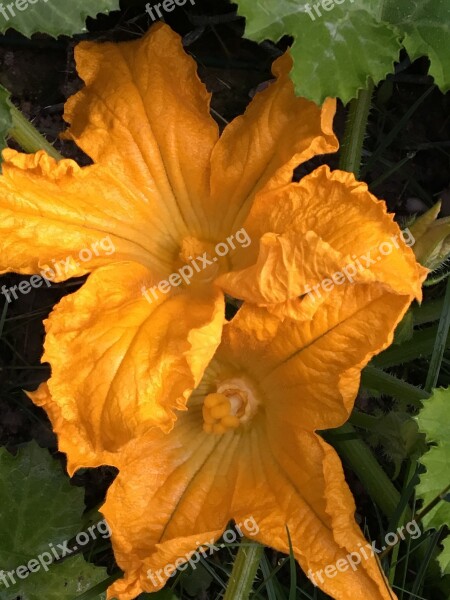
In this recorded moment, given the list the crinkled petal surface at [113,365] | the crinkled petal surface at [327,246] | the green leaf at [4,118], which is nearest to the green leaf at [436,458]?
the crinkled petal surface at [327,246]

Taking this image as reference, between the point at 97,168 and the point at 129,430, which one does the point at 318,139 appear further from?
the point at 129,430

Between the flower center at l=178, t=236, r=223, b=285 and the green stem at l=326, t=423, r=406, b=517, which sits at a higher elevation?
the flower center at l=178, t=236, r=223, b=285

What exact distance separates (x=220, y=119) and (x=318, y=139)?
1.01 m

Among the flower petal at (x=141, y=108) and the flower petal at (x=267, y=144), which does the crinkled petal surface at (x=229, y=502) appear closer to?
the flower petal at (x=267, y=144)

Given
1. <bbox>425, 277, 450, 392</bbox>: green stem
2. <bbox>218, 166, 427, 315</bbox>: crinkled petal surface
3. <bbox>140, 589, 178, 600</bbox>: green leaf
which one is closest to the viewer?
<bbox>218, 166, 427, 315</bbox>: crinkled petal surface

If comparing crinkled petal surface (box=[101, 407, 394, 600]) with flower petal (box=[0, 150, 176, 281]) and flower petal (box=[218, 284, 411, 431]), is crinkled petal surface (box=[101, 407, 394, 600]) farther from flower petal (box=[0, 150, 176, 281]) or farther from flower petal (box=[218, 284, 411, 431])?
flower petal (box=[0, 150, 176, 281])

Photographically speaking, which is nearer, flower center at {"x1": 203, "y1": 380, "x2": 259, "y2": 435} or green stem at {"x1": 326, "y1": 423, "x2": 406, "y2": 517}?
flower center at {"x1": 203, "y1": 380, "x2": 259, "y2": 435}

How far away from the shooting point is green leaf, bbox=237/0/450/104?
2.29 meters

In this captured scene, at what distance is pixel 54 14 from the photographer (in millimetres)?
2404

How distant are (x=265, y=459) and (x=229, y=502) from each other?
0.16 metres

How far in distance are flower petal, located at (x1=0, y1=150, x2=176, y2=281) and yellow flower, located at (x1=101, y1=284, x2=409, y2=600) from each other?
15.7 inches

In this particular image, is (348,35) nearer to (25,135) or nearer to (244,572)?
(25,135)

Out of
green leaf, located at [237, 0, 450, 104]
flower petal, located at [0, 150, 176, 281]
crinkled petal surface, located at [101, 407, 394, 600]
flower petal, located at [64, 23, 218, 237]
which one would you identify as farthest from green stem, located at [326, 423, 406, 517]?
green leaf, located at [237, 0, 450, 104]

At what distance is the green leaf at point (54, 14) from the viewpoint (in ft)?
7.84
